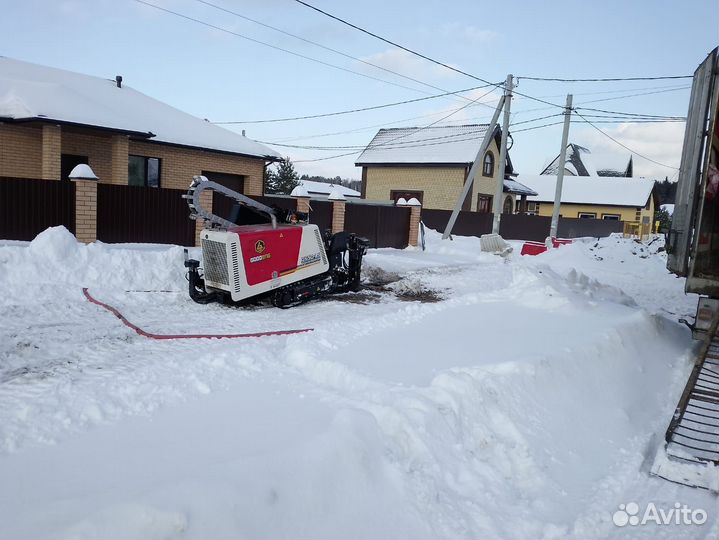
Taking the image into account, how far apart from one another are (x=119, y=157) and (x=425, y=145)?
22001mm

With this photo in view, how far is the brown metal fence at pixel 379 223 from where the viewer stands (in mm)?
18641

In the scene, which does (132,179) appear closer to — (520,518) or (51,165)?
(51,165)

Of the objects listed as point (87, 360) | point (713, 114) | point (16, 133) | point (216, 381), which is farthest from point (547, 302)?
point (16, 133)

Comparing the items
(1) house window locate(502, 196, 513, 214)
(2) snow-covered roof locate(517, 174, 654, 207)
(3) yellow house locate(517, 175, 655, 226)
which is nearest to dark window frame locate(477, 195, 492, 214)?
(1) house window locate(502, 196, 513, 214)

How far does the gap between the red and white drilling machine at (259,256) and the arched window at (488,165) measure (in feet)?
81.0

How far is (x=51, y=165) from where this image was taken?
1409 centimetres

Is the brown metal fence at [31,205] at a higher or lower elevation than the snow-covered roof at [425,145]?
lower

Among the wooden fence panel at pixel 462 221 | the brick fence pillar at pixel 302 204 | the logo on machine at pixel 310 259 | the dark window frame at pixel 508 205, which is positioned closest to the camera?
the logo on machine at pixel 310 259

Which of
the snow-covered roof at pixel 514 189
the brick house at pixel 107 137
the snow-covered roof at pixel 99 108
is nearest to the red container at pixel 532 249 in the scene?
the snow-covered roof at pixel 99 108

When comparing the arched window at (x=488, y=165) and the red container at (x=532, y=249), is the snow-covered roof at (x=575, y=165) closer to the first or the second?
the arched window at (x=488, y=165)

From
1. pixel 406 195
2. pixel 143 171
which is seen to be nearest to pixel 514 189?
pixel 406 195

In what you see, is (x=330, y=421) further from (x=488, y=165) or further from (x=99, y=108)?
(x=488, y=165)

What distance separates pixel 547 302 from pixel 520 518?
584cm

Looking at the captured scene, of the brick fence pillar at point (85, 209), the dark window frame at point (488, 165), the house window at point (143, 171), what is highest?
the dark window frame at point (488, 165)
